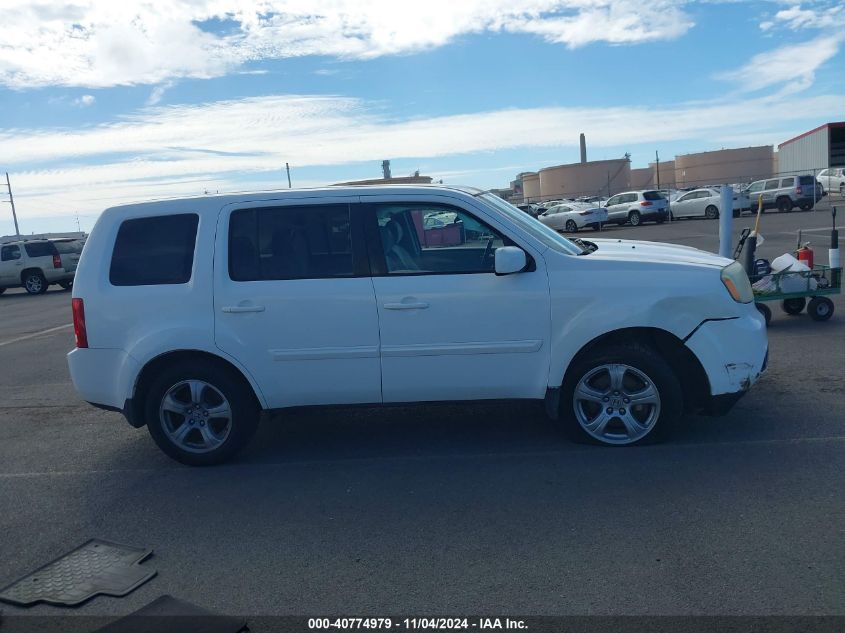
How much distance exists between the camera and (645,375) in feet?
18.3

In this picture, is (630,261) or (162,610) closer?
(162,610)

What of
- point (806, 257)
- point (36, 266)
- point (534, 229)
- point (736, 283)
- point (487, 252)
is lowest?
point (806, 257)

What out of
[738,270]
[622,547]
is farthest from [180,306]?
[738,270]

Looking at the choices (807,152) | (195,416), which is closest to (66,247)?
(195,416)

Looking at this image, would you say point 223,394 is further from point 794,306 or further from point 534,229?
point 794,306

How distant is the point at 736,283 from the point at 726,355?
53 cm

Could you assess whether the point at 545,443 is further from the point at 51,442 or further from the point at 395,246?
the point at 51,442

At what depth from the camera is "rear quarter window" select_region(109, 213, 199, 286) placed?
5.84 metres

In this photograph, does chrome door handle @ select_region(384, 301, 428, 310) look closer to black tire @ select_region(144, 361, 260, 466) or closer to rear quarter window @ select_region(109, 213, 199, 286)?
black tire @ select_region(144, 361, 260, 466)

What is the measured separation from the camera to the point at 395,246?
5.71 m

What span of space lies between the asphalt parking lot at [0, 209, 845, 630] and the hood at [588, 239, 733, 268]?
1245mm

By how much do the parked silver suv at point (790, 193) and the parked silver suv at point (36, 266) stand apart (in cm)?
2840

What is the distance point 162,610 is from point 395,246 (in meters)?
2.82

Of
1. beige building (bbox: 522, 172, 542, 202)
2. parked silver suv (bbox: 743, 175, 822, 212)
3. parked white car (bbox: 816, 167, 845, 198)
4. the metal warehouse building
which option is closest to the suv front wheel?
parked silver suv (bbox: 743, 175, 822, 212)
